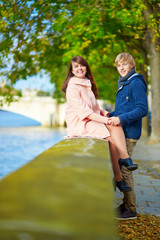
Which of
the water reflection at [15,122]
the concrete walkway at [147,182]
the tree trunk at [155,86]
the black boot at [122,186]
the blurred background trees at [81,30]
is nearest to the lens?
the black boot at [122,186]

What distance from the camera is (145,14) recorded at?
1376cm

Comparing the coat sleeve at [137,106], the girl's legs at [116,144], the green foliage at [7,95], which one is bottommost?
the green foliage at [7,95]

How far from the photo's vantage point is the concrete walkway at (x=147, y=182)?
17.1 feet

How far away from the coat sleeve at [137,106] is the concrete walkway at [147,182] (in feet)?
5.06

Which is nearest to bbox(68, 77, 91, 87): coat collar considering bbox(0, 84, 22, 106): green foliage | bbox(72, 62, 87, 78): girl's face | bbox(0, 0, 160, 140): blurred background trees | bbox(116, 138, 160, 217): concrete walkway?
bbox(72, 62, 87, 78): girl's face

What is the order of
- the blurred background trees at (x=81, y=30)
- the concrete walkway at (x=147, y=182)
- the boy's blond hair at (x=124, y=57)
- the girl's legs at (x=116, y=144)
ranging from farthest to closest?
the blurred background trees at (x=81, y=30) < the concrete walkway at (x=147, y=182) < the boy's blond hair at (x=124, y=57) < the girl's legs at (x=116, y=144)

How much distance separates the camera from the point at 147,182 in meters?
7.01

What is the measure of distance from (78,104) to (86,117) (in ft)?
0.46

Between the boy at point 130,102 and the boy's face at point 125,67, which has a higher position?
the boy's face at point 125,67

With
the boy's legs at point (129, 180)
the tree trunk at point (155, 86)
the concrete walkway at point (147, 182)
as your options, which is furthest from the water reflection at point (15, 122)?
the boy's legs at point (129, 180)

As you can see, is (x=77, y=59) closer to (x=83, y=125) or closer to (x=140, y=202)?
(x=83, y=125)

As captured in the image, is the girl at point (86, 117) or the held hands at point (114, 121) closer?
the girl at point (86, 117)

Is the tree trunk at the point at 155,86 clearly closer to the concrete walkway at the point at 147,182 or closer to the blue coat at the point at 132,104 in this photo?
the concrete walkway at the point at 147,182

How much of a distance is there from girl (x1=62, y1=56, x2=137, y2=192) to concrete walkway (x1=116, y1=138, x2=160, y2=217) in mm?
1537
